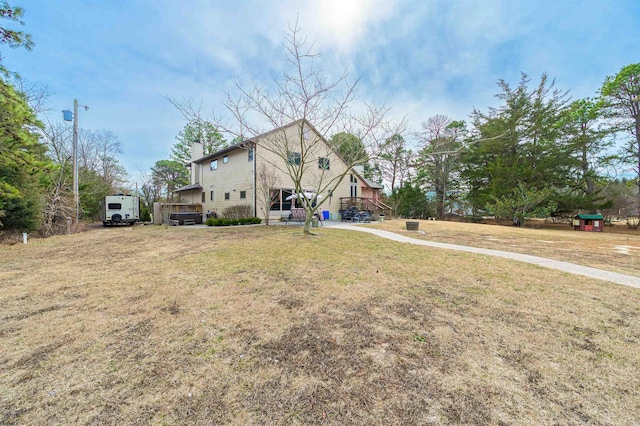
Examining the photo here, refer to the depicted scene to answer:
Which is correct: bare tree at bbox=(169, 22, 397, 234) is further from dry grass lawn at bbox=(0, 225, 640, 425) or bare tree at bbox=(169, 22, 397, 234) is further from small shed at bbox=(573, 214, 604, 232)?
small shed at bbox=(573, 214, 604, 232)

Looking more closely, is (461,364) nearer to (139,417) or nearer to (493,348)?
(493,348)

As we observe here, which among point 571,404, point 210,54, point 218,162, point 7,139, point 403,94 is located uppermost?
point 210,54

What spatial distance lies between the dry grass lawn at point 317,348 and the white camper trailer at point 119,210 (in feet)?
45.0

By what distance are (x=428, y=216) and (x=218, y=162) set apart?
69.5 ft

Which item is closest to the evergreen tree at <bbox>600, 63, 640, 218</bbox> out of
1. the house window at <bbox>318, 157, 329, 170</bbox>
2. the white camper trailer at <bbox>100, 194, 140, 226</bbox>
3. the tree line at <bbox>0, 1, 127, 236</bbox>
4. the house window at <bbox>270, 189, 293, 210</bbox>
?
the house window at <bbox>318, 157, 329, 170</bbox>

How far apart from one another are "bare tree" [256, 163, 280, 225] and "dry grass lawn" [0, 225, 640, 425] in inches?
404

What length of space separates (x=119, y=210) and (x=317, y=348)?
64.2 feet

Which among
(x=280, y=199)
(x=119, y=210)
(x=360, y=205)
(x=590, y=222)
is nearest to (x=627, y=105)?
(x=590, y=222)

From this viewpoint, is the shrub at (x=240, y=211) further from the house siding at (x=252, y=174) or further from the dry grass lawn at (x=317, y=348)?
the dry grass lawn at (x=317, y=348)

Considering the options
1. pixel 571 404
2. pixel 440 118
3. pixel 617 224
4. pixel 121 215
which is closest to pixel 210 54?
pixel 121 215

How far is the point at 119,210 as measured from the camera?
16531 millimetres

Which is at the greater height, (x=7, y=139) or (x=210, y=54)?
(x=210, y=54)

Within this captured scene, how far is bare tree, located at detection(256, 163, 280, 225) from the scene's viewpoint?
48.9 feet

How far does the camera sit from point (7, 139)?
6.78 meters
